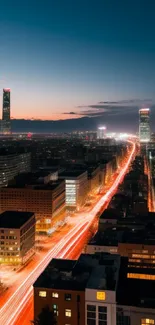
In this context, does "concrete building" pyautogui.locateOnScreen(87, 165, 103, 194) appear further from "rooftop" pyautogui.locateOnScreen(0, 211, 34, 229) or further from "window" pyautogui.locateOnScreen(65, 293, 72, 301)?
"window" pyautogui.locateOnScreen(65, 293, 72, 301)

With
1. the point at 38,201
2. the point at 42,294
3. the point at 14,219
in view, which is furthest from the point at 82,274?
the point at 38,201

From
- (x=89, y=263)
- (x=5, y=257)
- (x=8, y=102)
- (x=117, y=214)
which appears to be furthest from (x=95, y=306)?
(x=8, y=102)

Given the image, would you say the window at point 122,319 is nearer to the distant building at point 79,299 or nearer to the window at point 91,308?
the distant building at point 79,299

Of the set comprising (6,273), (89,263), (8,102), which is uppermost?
(8,102)

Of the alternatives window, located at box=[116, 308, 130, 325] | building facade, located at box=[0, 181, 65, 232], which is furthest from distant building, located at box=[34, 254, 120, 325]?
building facade, located at box=[0, 181, 65, 232]

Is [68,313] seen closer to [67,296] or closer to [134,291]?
[67,296]

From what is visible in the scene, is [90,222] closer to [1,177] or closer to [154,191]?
[154,191]
